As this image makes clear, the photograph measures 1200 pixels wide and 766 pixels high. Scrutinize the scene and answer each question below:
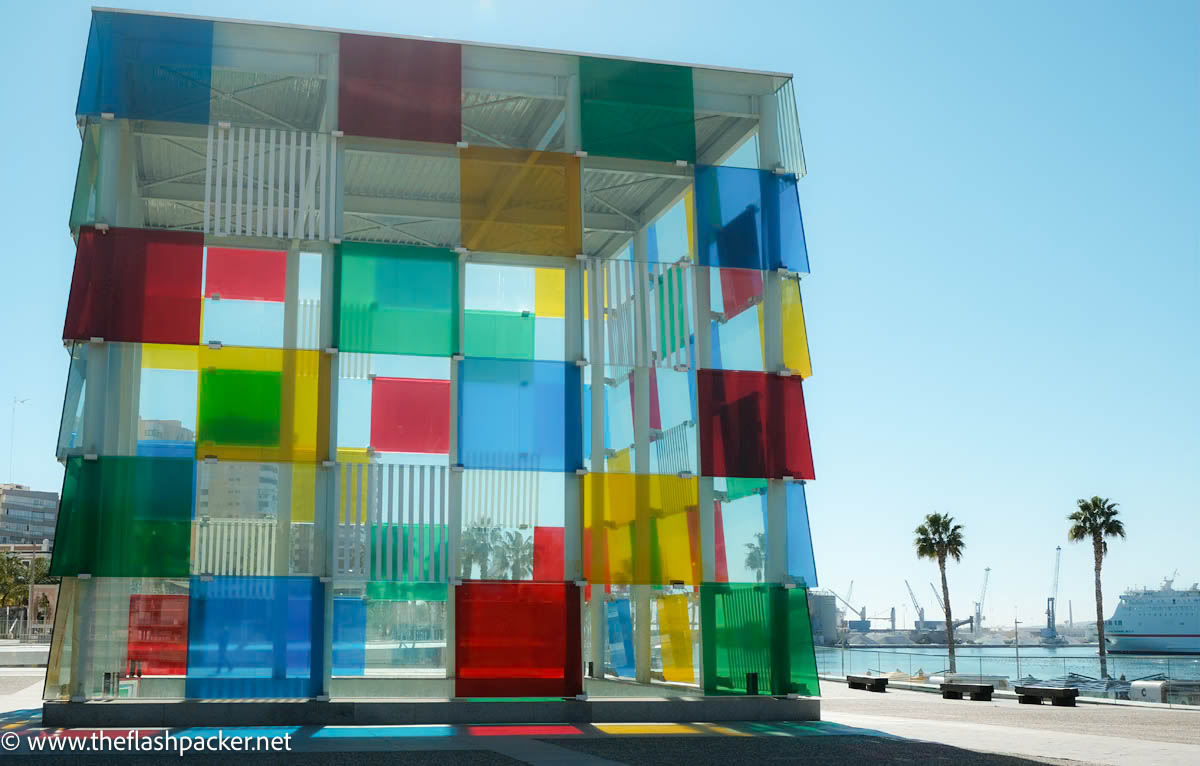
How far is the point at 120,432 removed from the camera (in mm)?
19031

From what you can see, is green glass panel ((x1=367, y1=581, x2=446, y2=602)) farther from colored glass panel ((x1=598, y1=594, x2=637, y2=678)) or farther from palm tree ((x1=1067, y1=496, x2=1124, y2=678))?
palm tree ((x1=1067, y1=496, x2=1124, y2=678))

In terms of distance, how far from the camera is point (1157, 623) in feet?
438

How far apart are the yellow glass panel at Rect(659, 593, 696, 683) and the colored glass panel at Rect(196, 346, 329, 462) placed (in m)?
6.78

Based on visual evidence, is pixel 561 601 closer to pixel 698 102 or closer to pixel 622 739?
pixel 622 739

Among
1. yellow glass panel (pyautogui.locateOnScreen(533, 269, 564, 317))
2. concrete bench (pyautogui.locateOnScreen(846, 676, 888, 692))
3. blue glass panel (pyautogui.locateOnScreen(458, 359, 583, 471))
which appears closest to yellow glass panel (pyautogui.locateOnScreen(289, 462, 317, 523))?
blue glass panel (pyautogui.locateOnScreen(458, 359, 583, 471))

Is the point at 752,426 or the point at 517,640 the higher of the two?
the point at 752,426

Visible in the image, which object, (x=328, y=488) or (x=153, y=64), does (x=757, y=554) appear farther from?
(x=153, y=64)

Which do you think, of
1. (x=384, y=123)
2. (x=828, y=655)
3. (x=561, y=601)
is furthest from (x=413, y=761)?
(x=828, y=655)

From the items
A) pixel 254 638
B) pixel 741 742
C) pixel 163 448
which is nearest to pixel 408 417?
pixel 163 448

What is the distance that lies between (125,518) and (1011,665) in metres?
26.1

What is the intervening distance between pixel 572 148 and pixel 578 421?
4888 millimetres

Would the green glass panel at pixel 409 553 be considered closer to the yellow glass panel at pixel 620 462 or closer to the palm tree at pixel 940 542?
the yellow glass panel at pixel 620 462

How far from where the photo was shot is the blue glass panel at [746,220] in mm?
21922

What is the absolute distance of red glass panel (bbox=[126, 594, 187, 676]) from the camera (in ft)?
59.9
